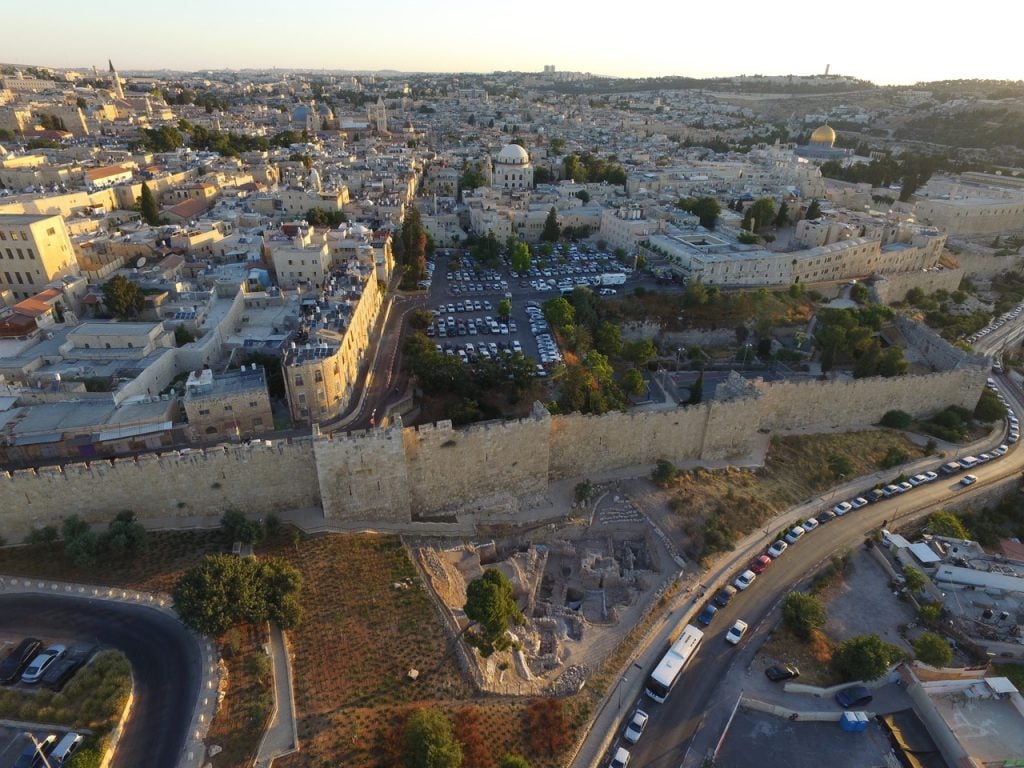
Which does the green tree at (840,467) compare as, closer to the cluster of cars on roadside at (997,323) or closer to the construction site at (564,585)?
the construction site at (564,585)

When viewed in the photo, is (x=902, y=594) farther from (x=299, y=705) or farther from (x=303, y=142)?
(x=303, y=142)

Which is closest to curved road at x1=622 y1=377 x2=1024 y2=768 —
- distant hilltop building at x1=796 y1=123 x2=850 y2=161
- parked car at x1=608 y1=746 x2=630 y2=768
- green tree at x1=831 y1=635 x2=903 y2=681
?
parked car at x1=608 y1=746 x2=630 y2=768

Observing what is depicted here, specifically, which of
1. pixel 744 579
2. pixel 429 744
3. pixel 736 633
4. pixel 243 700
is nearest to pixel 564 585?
pixel 736 633

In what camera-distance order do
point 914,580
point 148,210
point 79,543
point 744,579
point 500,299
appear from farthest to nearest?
point 148,210 → point 500,299 → point 914,580 → point 744,579 → point 79,543

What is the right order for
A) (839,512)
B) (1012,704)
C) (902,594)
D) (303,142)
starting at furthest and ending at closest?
(303,142)
(839,512)
(902,594)
(1012,704)

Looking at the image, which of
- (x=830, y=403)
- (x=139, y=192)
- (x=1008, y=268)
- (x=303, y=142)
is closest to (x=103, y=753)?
(x=830, y=403)

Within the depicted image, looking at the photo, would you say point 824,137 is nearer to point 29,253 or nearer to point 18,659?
point 29,253

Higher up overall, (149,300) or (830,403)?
(149,300)
